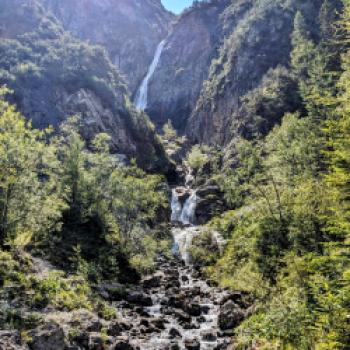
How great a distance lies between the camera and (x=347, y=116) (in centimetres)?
1563

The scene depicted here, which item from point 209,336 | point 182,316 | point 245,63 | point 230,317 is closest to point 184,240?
point 182,316

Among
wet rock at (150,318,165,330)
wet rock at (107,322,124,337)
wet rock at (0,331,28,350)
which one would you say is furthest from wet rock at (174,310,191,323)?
wet rock at (0,331,28,350)

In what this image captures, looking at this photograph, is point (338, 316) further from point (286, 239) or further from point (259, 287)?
point (286, 239)

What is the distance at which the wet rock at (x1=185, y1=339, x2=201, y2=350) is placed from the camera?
23.1 m

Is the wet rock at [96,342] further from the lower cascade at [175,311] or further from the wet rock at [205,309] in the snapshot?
the wet rock at [205,309]

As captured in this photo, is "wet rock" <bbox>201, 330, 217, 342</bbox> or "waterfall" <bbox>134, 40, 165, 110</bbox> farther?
"waterfall" <bbox>134, 40, 165, 110</bbox>

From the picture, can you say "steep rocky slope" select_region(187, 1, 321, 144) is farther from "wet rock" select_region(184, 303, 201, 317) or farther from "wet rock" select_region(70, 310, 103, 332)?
"wet rock" select_region(70, 310, 103, 332)

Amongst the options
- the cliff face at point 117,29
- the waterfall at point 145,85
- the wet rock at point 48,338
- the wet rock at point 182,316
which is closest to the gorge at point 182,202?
the wet rock at point 48,338

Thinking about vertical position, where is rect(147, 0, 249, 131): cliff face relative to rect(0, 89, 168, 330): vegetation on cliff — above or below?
above

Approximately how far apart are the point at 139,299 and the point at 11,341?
16.9m

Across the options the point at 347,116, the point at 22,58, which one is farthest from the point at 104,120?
the point at 347,116

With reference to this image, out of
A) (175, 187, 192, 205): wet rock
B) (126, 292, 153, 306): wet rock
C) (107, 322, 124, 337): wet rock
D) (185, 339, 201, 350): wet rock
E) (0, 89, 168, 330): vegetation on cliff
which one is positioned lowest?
(185, 339, 201, 350): wet rock

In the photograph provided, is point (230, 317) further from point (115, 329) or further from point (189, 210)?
point (189, 210)

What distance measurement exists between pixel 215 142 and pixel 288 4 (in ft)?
132
